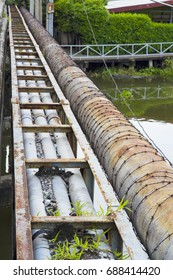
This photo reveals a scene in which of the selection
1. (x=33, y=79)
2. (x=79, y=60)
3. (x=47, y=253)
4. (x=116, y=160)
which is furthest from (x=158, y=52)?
(x=47, y=253)

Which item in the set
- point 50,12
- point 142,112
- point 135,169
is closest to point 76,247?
point 135,169

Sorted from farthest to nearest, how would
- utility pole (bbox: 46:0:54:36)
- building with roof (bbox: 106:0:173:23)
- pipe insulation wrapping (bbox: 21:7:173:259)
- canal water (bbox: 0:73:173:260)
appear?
building with roof (bbox: 106:0:173:23), utility pole (bbox: 46:0:54:36), canal water (bbox: 0:73:173:260), pipe insulation wrapping (bbox: 21:7:173:259)

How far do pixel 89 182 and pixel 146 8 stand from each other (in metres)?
27.7

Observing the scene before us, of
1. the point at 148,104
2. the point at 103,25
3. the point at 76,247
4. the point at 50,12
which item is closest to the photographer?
the point at 76,247

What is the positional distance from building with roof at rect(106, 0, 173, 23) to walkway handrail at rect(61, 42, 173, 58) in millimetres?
2383

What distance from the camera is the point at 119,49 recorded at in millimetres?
28000

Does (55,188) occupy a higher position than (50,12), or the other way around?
(50,12)

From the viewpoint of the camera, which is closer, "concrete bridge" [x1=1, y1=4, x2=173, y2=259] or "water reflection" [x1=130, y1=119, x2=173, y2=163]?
"concrete bridge" [x1=1, y1=4, x2=173, y2=259]

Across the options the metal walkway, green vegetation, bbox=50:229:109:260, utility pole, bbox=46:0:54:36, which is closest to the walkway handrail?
utility pole, bbox=46:0:54:36

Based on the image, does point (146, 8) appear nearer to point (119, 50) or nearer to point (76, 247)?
point (119, 50)

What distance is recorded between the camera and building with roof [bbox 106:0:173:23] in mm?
30219

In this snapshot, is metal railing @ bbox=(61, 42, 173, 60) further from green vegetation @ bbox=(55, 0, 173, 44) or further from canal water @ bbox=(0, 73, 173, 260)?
canal water @ bbox=(0, 73, 173, 260)

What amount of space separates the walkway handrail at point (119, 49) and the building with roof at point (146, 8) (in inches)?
93.8

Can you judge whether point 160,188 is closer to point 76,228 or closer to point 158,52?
point 76,228
